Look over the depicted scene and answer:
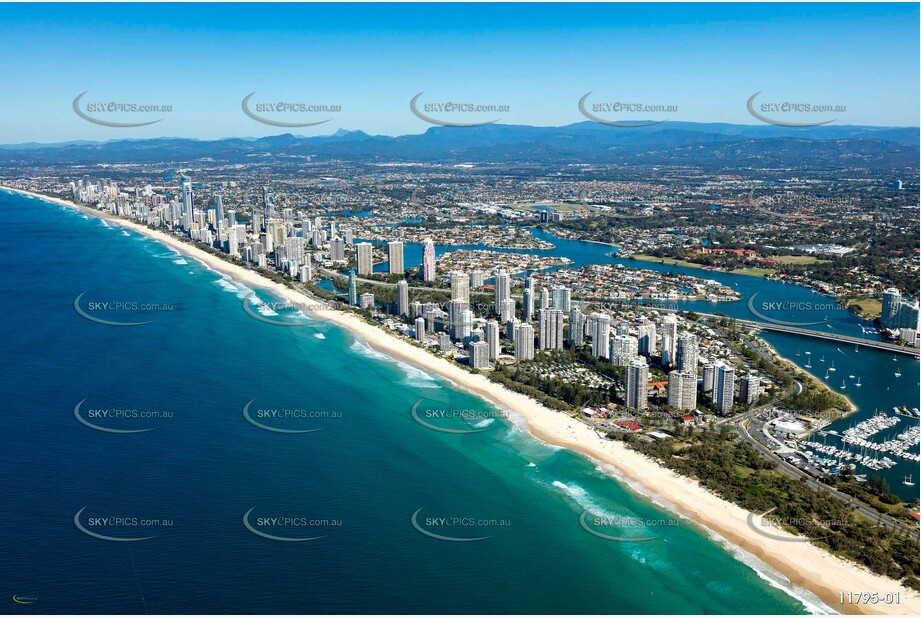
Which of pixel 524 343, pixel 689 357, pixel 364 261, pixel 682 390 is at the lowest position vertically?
pixel 682 390

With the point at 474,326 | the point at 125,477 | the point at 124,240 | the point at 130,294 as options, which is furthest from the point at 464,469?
the point at 124,240

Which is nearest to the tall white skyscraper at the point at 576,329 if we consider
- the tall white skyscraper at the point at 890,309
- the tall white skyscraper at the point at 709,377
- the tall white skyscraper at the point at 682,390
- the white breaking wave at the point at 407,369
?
the tall white skyscraper at the point at 709,377

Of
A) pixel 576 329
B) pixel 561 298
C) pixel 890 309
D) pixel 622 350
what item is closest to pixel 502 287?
pixel 561 298

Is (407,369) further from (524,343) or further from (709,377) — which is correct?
(709,377)

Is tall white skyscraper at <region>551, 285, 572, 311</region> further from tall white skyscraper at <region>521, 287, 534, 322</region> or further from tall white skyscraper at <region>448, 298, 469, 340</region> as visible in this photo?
tall white skyscraper at <region>448, 298, 469, 340</region>

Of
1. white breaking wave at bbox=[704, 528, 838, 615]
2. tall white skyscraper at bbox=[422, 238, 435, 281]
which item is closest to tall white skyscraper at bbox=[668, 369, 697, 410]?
white breaking wave at bbox=[704, 528, 838, 615]

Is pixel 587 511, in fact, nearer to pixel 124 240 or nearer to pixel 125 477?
pixel 125 477
